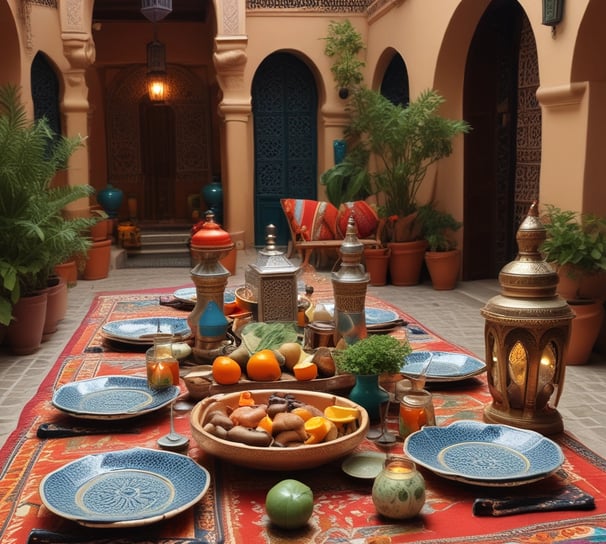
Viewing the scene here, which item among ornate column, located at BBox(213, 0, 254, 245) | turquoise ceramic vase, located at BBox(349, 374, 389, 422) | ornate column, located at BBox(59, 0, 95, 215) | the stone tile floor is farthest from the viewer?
ornate column, located at BBox(213, 0, 254, 245)

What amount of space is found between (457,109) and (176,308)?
14.7ft

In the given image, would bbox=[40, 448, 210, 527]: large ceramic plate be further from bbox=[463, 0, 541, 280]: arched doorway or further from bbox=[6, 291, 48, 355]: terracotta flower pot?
bbox=[463, 0, 541, 280]: arched doorway

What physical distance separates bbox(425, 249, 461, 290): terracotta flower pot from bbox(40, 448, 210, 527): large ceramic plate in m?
6.13

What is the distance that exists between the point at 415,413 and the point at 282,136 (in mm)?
9650

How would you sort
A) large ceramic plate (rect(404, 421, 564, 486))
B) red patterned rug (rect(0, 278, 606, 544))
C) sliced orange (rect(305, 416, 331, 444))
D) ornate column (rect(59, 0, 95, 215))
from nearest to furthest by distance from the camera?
red patterned rug (rect(0, 278, 606, 544)) → large ceramic plate (rect(404, 421, 564, 486)) → sliced orange (rect(305, 416, 331, 444)) → ornate column (rect(59, 0, 95, 215))

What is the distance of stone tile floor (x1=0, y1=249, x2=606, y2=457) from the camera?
4.30m

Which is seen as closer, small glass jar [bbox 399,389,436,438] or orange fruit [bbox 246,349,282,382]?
small glass jar [bbox 399,389,436,438]

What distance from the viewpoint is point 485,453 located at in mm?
2861

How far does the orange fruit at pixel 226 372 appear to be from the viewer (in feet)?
11.0

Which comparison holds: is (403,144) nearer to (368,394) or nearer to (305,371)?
(305,371)

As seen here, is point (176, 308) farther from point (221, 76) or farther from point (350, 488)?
point (221, 76)

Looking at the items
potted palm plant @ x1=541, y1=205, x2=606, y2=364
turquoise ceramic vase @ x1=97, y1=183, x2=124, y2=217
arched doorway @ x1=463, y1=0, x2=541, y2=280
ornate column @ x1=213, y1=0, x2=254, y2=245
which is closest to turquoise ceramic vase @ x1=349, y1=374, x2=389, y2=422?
potted palm plant @ x1=541, y1=205, x2=606, y2=364

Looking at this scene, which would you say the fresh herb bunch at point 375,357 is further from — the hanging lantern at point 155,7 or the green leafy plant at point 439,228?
the hanging lantern at point 155,7

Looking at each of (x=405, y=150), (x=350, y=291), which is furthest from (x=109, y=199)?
(x=350, y=291)
